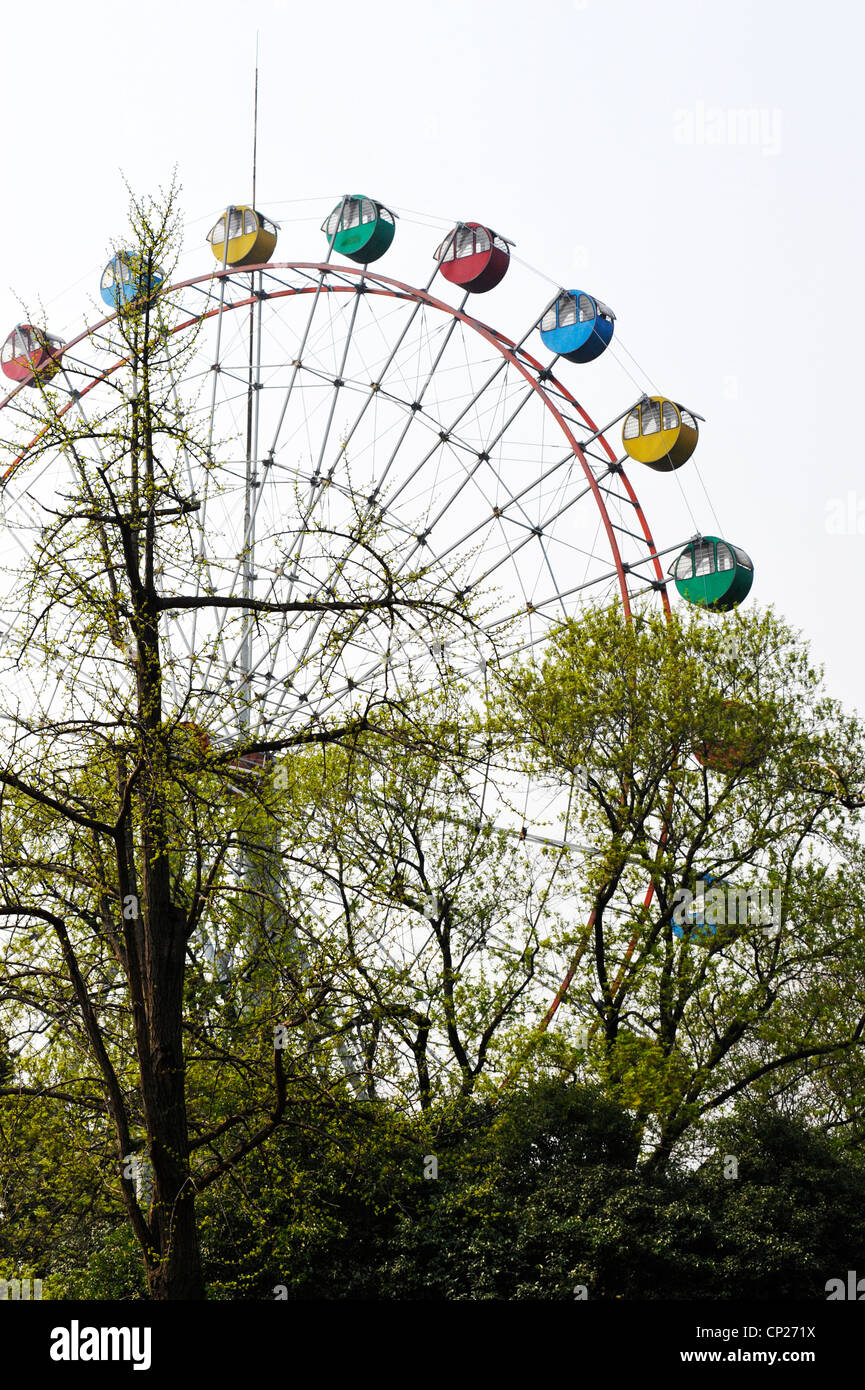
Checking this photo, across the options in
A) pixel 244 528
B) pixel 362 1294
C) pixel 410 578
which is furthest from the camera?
pixel 244 528

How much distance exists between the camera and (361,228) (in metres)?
24.1

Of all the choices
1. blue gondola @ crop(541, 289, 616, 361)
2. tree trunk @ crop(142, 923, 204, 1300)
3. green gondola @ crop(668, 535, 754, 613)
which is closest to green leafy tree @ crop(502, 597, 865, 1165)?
green gondola @ crop(668, 535, 754, 613)

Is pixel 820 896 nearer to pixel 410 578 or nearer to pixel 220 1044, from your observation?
pixel 220 1044

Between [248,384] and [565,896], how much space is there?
11404mm

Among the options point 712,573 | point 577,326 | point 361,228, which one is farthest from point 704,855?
point 361,228

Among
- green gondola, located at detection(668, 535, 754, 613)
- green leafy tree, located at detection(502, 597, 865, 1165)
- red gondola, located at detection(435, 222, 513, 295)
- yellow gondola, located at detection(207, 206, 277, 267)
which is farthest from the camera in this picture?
yellow gondola, located at detection(207, 206, 277, 267)

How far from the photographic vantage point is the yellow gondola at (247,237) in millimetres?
24891

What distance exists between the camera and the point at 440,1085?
1742 centimetres

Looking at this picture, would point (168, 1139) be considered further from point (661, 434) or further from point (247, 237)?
point (247, 237)

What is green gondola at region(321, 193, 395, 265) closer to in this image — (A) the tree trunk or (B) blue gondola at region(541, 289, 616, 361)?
(B) blue gondola at region(541, 289, 616, 361)

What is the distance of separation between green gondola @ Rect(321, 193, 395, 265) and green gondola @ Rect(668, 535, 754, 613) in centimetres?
775

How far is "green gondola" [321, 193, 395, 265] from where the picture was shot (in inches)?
944

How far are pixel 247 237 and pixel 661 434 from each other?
8.60m
